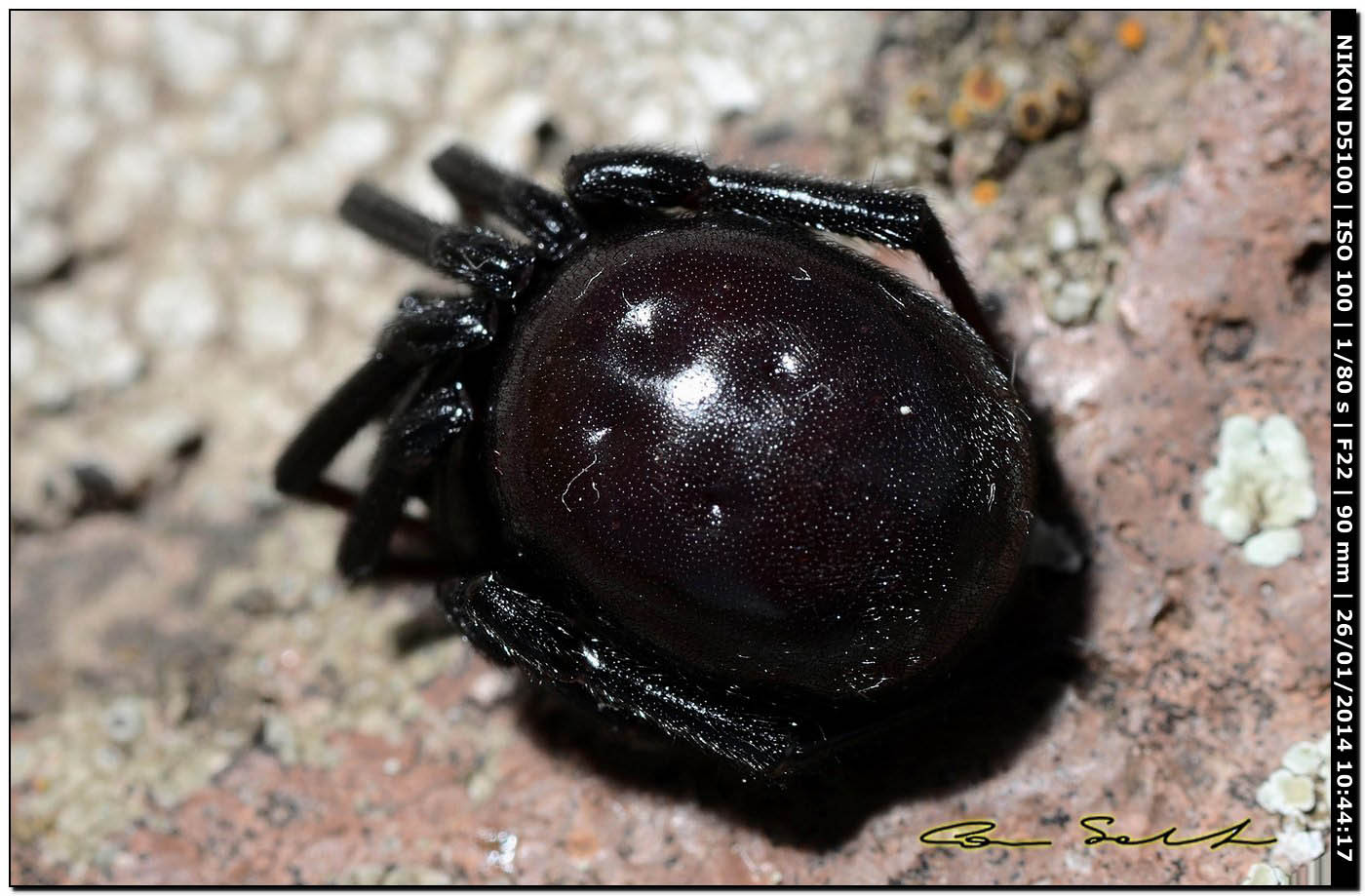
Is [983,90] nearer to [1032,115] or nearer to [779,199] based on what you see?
[1032,115]

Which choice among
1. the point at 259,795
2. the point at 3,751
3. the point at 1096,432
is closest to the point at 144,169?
the point at 3,751

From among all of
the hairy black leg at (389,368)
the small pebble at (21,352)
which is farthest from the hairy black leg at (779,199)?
the small pebble at (21,352)

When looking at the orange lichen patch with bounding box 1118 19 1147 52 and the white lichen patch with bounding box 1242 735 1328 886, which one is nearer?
the white lichen patch with bounding box 1242 735 1328 886

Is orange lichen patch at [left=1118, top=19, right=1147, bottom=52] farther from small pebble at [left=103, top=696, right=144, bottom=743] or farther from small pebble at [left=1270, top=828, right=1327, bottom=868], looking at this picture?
small pebble at [left=103, top=696, right=144, bottom=743]

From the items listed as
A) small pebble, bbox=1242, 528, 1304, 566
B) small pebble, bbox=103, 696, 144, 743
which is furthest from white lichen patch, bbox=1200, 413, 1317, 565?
small pebble, bbox=103, 696, 144, 743

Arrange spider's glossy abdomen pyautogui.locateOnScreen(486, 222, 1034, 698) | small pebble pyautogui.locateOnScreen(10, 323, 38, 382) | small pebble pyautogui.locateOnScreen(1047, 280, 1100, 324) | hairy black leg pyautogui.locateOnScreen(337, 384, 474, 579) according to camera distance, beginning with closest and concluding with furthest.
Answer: spider's glossy abdomen pyautogui.locateOnScreen(486, 222, 1034, 698) → hairy black leg pyautogui.locateOnScreen(337, 384, 474, 579) → small pebble pyautogui.locateOnScreen(1047, 280, 1100, 324) → small pebble pyautogui.locateOnScreen(10, 323, 38, 382)

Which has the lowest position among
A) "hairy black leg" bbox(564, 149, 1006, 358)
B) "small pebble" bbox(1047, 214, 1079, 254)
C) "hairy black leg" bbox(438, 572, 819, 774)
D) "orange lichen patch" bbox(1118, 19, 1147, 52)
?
"hairy black leg" bbox(438, 572, 819, 774)

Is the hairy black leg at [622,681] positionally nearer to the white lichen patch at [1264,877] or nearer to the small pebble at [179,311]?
the white lichen patch at [1264,877]
